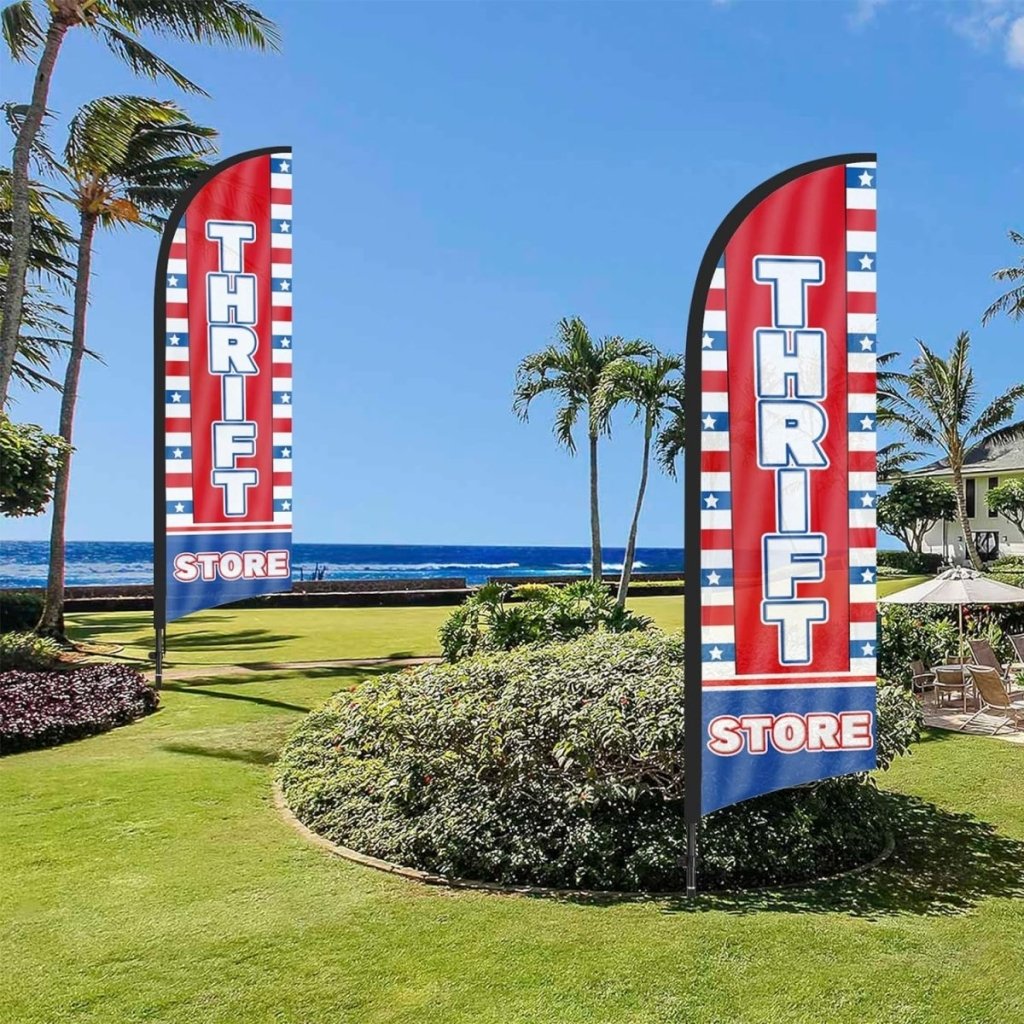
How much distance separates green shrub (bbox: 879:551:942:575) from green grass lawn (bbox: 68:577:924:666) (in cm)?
2045

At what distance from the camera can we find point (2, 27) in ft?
58.6

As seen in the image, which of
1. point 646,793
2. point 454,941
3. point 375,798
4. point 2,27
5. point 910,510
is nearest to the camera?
point 454,941

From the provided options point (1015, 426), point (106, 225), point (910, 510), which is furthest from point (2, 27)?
point (910, 510)

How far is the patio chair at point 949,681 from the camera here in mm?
12047

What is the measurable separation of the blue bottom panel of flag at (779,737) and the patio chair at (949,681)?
7.15 meters

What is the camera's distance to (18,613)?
2102cm

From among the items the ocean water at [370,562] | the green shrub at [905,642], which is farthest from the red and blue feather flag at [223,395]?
the ocean water at [370,562]

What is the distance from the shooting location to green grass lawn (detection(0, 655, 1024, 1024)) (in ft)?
14.6

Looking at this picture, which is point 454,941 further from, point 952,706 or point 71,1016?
point 952,706

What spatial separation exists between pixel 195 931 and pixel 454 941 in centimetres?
155

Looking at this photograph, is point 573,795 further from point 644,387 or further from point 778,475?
point 644,387

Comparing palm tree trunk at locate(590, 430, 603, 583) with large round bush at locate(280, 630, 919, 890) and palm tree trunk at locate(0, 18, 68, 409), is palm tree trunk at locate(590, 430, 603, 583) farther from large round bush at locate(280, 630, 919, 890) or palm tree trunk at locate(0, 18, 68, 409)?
large round bush at locate(280, 630, 919, 890)

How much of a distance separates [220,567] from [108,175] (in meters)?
13.8

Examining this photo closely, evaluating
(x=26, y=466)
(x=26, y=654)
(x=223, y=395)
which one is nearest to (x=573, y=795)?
(x=223, y=395)
